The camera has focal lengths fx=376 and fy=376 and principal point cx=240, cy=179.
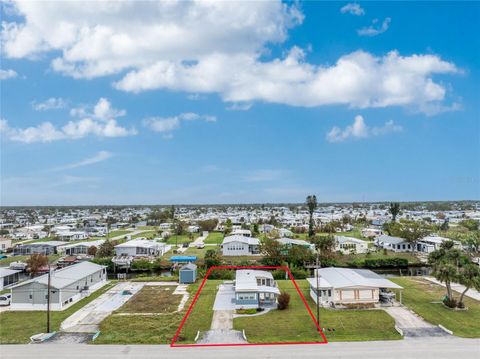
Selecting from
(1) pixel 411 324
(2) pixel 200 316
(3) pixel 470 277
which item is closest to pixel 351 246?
(3) pixel 470 277

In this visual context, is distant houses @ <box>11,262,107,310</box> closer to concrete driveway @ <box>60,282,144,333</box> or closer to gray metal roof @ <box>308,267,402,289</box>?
concrete driveway @ <box>60,282,144,333</box>

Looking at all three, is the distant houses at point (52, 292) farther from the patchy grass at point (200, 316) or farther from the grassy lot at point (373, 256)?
the grassy lot at point (373, 256)

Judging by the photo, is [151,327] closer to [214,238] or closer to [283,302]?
[283,302]

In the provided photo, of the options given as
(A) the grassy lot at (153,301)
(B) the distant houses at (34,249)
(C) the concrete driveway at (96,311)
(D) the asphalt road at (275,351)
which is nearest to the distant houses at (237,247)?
(A) the grassy lot at (153,301)

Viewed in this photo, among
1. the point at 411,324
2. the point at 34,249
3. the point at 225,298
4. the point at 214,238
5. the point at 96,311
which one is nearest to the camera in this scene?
the point at 411,324

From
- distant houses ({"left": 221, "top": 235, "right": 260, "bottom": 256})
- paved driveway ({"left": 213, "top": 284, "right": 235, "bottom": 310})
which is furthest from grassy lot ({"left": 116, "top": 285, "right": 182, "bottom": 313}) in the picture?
distant houses ({"left": 221, "top": 235, "right": 260, "bottom": 256})

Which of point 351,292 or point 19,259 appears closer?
point 351,292
